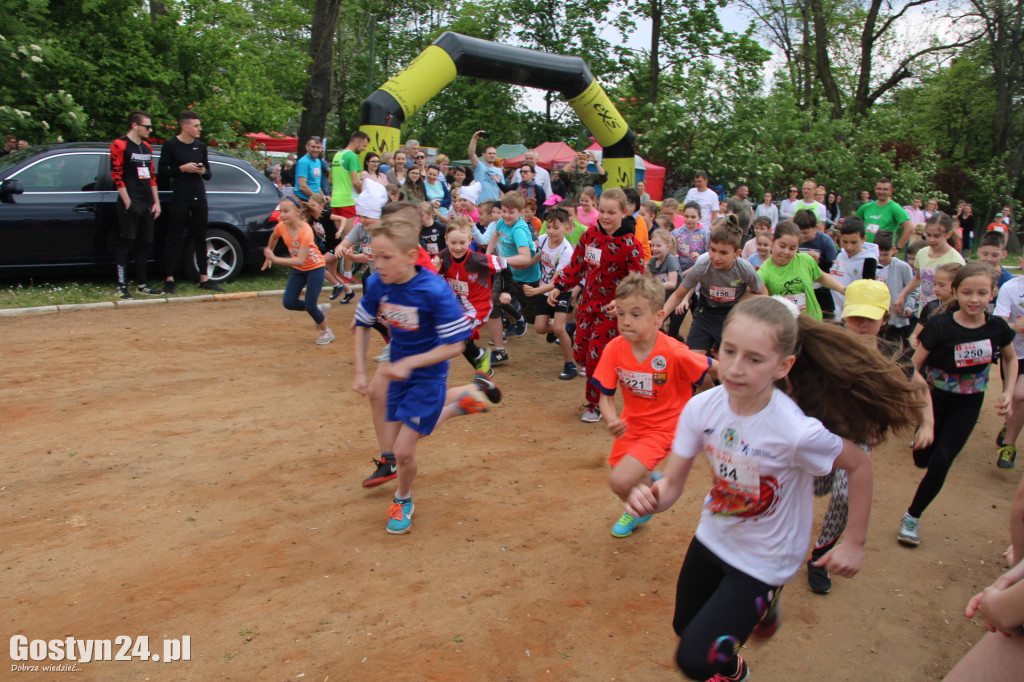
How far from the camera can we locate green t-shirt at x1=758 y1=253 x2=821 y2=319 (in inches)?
245

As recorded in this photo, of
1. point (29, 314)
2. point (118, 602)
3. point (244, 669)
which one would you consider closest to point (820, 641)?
point (244, 669)

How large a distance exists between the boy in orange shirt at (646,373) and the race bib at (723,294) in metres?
1.91

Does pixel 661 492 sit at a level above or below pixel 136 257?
below

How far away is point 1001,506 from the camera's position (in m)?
5.46

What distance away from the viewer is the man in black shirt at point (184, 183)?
10406mm

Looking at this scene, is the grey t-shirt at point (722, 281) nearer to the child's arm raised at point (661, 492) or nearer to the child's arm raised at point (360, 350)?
the child's arm raised at point (360, 350)

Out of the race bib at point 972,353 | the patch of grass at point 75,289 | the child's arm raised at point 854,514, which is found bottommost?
the patch of grass at point 75,289

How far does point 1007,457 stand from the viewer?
6199 mm

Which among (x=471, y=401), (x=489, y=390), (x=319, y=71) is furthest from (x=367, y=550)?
(x=319, y=71)

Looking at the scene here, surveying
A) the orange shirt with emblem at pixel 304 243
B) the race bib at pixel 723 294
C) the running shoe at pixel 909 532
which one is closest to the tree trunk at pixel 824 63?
the orange shirt with emblem at pixel 304 243

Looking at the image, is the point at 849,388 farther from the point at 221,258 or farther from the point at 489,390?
the point at 221,258

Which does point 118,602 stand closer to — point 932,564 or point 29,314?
point 932,564

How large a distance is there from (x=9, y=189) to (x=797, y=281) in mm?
9819

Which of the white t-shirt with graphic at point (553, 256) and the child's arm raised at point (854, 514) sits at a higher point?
the white t-shirt with graphic at point (553, 256)
